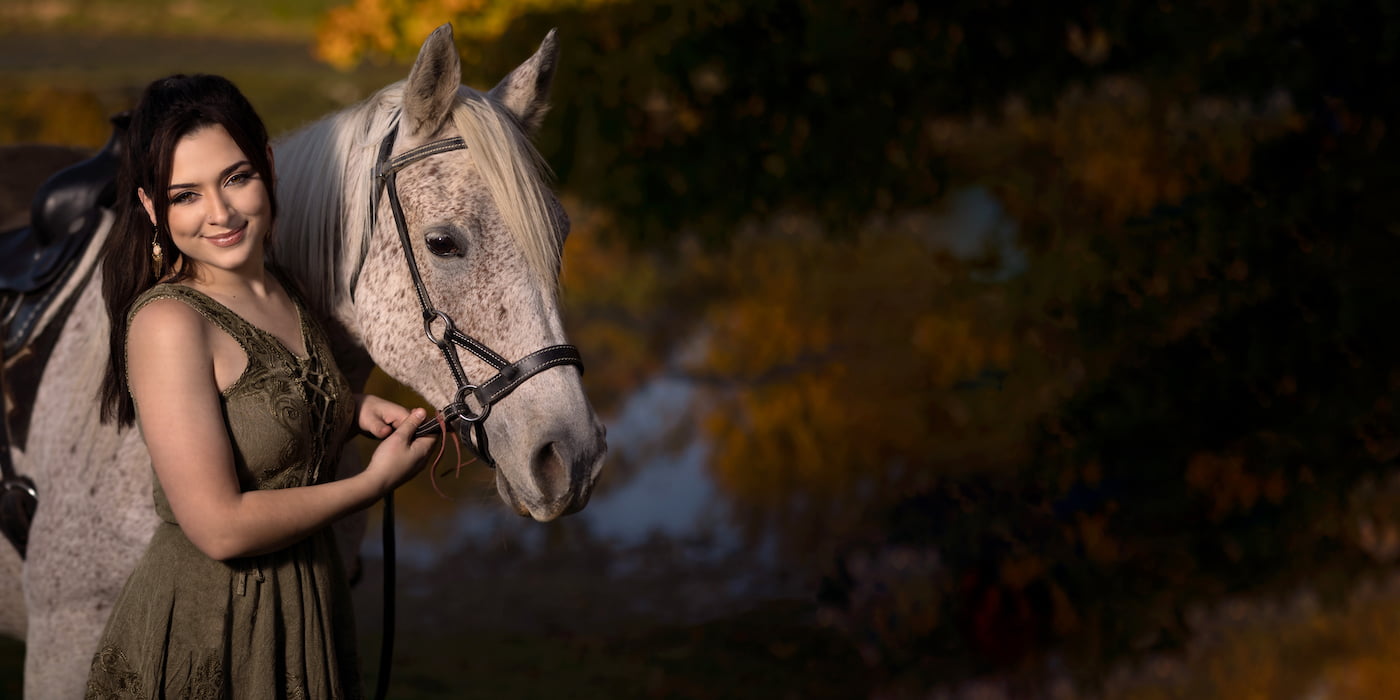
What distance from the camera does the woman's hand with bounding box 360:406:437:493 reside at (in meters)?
1.52

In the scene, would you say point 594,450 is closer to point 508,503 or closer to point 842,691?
point 508,503

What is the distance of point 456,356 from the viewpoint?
1.70 metres

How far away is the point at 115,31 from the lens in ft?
69.2

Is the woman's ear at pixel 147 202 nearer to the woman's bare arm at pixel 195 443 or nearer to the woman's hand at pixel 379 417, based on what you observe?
Result: the woman's bare arm at pixel 195 443

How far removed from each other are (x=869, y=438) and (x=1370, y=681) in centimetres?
423

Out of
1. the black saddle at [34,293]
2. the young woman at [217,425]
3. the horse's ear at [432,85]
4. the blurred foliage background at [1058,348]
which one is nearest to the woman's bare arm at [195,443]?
the young woman at [217,425]

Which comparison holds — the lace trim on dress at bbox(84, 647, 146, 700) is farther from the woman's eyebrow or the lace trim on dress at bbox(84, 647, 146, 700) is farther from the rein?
the woman's eyebrow

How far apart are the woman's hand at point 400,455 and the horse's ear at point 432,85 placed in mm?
493

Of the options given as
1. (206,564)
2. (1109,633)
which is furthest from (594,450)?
(1109,633)

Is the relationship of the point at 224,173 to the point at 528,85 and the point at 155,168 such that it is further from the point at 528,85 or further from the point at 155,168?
the point at 528,85

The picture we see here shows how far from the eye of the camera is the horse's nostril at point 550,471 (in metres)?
1.62

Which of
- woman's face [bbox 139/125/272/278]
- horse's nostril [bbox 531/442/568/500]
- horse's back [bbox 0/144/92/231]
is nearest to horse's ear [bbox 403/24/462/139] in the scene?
woman's face [bbox 139/125/272/278]

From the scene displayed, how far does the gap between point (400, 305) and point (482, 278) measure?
0.51 feet

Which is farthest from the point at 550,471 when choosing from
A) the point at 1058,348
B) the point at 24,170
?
the point at 1058,348
